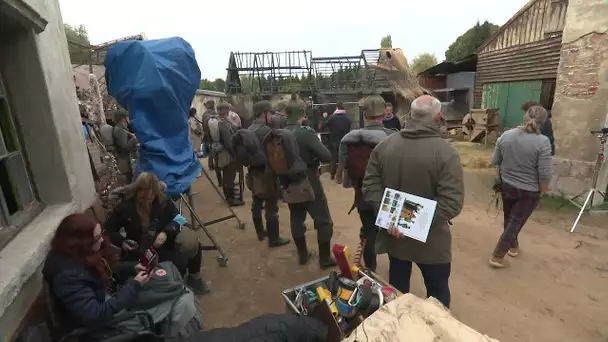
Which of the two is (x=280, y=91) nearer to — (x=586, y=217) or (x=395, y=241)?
(x=586, y=217)

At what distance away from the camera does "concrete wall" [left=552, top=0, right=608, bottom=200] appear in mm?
4832

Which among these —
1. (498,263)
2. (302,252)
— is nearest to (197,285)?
(302,252)

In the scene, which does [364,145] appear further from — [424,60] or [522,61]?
[424,60]

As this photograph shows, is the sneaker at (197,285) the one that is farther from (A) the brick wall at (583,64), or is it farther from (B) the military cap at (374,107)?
(A) the brick wall at (583,64)

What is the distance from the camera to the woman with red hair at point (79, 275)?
1.80 metres

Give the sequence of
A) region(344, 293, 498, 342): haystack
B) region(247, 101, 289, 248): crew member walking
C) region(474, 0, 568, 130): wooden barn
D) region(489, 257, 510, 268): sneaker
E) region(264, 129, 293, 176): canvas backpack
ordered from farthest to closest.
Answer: region(474, 0, 568, 130): wooden barn → region(247, 101, 289, 248): crew member walking → region(489, 257, 510, 268): sneaker → region(264, 129, 293, 176): canvas backpack → region(344, 293, 498, 342): haystack

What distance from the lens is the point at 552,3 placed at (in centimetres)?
899

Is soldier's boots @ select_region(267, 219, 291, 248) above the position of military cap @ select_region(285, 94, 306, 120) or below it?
below

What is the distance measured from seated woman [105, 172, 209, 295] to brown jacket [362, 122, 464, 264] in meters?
1.78

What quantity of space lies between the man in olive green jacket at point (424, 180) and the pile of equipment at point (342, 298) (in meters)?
0.29

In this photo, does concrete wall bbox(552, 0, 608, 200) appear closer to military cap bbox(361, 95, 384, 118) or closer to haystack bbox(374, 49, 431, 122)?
military cap bbox(361, 95, 384, 118)

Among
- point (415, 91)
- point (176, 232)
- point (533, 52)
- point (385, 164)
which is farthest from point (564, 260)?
point (415, 91)

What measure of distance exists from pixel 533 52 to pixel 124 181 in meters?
11.1

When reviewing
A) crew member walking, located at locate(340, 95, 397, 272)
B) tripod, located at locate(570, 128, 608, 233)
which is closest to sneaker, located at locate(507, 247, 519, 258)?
tripod, located at locate(570, 128, 608, 233)
